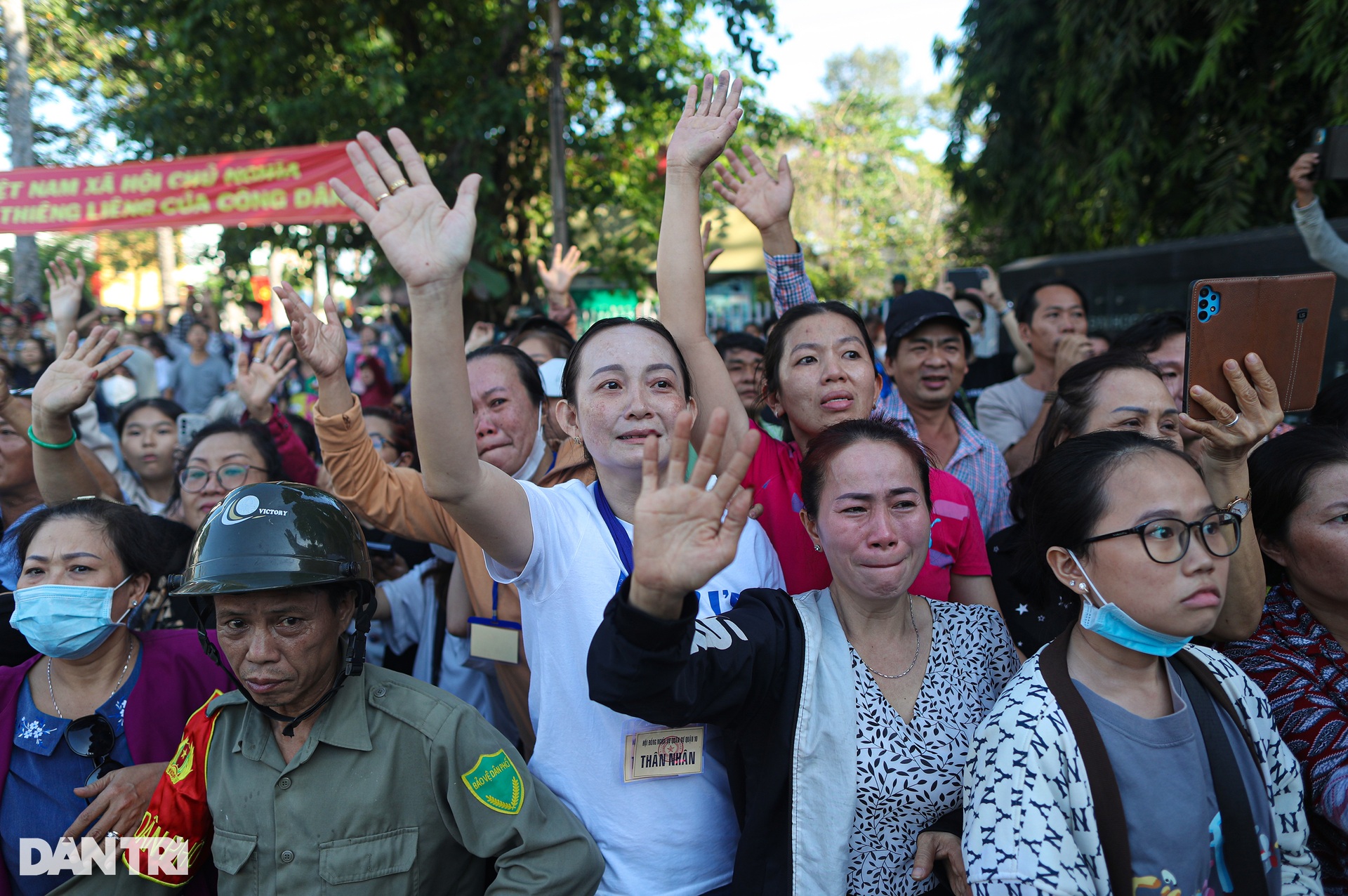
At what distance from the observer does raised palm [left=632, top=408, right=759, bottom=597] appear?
1.58 m

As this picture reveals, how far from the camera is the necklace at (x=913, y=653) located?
80.0 inches

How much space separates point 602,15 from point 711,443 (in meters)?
10.3

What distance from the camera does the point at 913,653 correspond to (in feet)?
6.91

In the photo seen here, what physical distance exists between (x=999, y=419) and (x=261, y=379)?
352 cm

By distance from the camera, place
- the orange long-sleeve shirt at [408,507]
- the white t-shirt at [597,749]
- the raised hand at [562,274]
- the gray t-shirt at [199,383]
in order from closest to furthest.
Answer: the white t-shirt at [597,749]
the orange long-sleeve shirt at [408,507]
the raised hand at [562,274]
the gray t-shirt at [199,383]

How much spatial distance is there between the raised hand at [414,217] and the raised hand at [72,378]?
1.56 m

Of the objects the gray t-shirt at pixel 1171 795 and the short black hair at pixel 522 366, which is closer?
the gray t-shirt at pixel 1171 795

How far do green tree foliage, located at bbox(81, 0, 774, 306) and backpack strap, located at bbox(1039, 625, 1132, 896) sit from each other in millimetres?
7897

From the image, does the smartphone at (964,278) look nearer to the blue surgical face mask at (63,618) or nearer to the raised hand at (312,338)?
the raised hand at (312,338)

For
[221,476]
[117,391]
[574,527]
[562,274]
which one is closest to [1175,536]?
[574,527]

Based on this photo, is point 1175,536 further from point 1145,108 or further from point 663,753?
point 1145,108

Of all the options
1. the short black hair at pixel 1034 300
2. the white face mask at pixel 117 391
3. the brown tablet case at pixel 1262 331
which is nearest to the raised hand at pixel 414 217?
the brown tablet case at pixel 1262 331

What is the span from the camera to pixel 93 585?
2.41 metres

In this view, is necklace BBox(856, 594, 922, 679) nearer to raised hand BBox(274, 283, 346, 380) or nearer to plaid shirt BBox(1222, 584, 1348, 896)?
plaid shirt BBox(1222, 584, 1348, 896)
